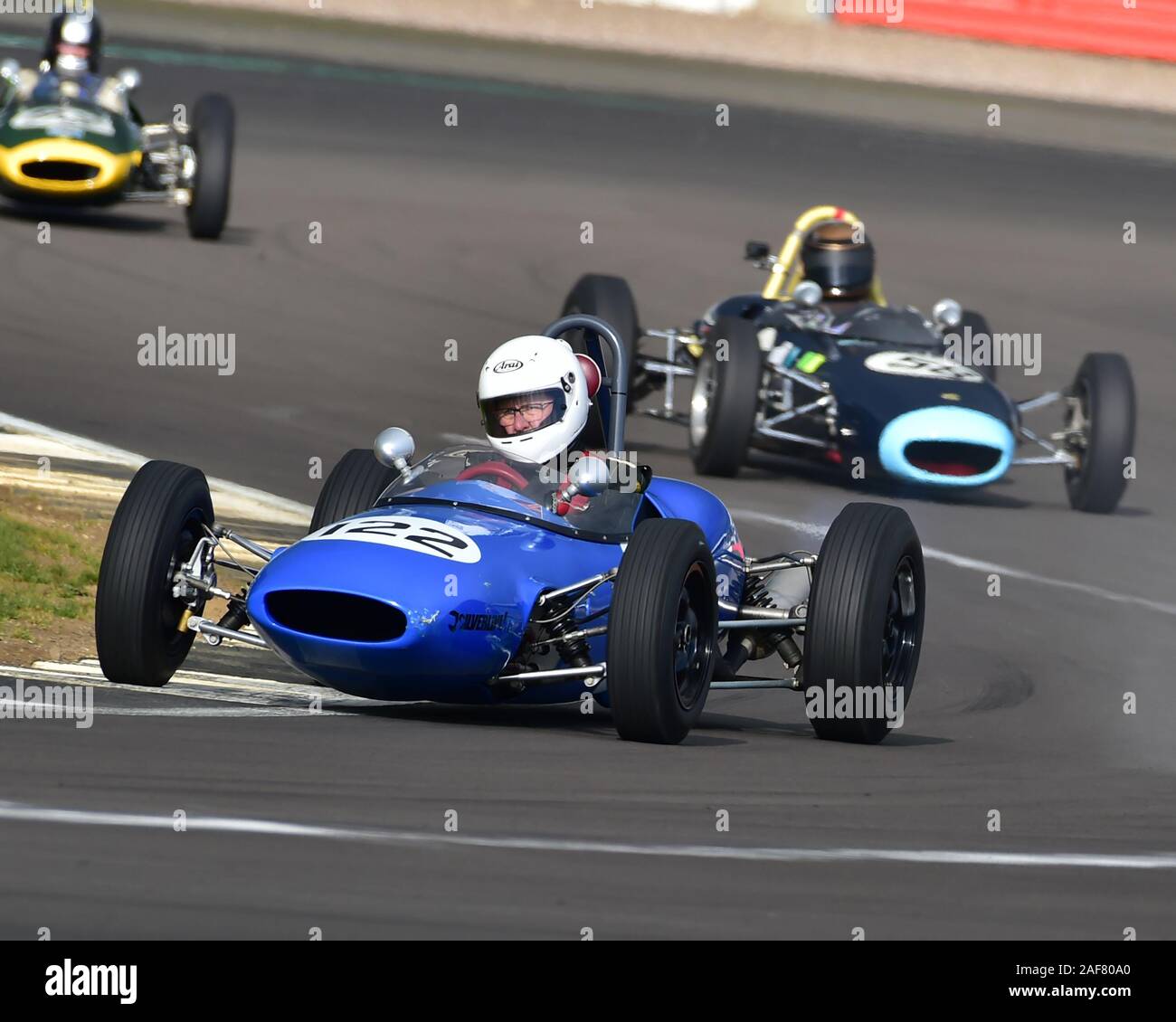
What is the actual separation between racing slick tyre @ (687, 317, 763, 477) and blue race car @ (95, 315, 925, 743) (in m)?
5.68

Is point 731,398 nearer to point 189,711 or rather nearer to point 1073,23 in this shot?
point 189,711

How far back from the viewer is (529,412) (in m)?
8.99

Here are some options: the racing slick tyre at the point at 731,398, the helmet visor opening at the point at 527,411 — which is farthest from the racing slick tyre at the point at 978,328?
the helmet visor opening at the point at 527,411

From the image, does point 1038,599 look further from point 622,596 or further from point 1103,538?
point 622,596

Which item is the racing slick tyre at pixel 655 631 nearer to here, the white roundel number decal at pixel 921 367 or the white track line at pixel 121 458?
the white track line at pixel 121 458

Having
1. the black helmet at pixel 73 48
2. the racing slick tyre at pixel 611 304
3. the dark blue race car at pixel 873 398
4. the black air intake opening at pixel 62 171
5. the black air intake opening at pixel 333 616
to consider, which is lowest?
the black air intake opening at pixel 333 616

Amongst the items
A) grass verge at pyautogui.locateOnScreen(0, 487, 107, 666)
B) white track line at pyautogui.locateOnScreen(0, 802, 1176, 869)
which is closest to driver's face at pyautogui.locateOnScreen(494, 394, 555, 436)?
grass verge at pyautogui.locateOnScreen(0, 487, 107, 666)

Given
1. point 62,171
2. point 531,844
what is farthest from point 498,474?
point 62,171

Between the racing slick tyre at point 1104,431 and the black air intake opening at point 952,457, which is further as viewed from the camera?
the racing slick tyre at point 1104,431

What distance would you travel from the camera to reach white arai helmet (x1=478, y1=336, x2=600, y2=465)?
8.96 m

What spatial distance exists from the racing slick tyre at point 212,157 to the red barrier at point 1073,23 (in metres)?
19.0

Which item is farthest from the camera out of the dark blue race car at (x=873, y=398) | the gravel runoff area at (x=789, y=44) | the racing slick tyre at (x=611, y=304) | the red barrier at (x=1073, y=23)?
the gravel runoff area at (x=789, y=44)

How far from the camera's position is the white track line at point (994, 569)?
1328cm
